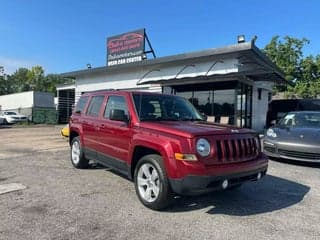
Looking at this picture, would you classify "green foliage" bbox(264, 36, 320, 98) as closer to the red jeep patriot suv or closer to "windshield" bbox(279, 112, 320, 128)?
"windshield" bbox(279, 112, 320, 128)

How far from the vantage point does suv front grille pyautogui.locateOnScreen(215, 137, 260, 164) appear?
15.3 feet

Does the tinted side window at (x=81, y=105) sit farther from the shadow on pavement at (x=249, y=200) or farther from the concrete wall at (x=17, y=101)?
the concrete wall at (x=17, y=101)

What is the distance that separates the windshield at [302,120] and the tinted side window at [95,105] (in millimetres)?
5889

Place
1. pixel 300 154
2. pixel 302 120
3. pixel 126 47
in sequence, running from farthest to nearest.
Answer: pixel 126 47 → pixel 302 120 → pixel 300 154

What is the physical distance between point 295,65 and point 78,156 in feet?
122

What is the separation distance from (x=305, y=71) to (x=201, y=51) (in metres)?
27.9

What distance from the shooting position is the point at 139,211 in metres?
4.93

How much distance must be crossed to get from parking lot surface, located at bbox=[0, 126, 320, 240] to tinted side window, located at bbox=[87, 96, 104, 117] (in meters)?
1.36

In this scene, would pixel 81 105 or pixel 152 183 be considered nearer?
pixel 152 183

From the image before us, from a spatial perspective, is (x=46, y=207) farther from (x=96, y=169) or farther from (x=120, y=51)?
(x=120, y=51)

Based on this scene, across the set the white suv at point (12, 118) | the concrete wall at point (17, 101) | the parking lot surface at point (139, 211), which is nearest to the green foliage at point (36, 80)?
the concrete wall at point (17, 101)

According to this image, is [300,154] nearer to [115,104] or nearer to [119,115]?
[115,104]

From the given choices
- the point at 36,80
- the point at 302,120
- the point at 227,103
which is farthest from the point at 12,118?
the point at 36,80

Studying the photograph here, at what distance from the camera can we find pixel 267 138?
9203mm
